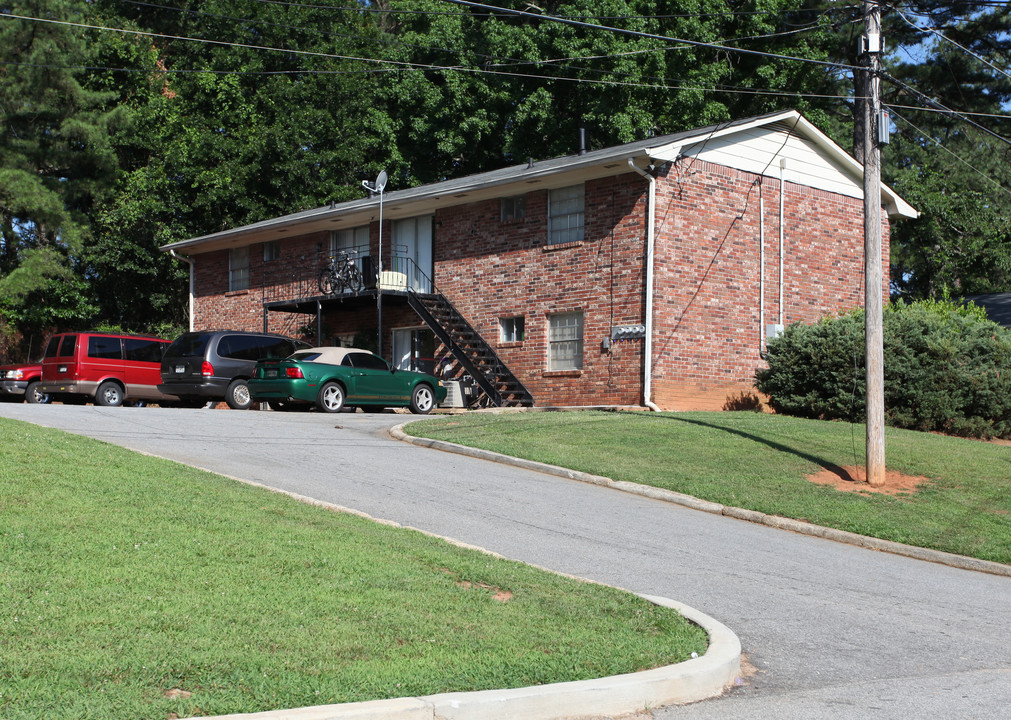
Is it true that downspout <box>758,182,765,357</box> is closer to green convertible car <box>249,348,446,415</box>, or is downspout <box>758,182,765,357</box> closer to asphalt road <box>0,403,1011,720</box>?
green convertible car <box>249,348,446,415</box>

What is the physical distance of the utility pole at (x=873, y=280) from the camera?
14.2 meters

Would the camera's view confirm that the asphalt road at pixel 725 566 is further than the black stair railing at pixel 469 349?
No

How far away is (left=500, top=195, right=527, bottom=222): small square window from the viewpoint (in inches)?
1024

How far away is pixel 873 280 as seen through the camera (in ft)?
47.0

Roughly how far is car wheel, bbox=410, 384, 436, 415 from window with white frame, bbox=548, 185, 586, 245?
15.3 feet

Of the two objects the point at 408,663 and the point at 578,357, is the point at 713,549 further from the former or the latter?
the point at 578,357

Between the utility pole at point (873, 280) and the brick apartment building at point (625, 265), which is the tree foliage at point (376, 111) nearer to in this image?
the brick apartment building at point (625, 265)

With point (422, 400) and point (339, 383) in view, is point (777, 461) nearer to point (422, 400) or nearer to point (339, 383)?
point (339, 383)

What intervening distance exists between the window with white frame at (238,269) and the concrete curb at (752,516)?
19.9 m

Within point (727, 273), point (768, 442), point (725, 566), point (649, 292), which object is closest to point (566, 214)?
point (649, 292)

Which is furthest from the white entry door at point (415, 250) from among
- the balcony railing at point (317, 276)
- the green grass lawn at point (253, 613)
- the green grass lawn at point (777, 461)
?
the green grass lawn at point (253, 613)

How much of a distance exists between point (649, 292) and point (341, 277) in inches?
383

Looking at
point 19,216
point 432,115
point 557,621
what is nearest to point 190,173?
point 19,216

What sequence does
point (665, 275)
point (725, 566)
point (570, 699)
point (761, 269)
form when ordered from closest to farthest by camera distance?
point (570, 699) < point (725, 566) < point (665, 275) < point (761, 269)
